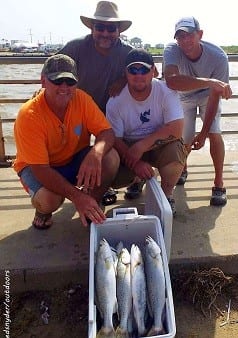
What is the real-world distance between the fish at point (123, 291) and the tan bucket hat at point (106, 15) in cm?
217

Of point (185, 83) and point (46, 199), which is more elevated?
point (185, 83)

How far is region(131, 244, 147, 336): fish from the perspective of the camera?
6.95 ft

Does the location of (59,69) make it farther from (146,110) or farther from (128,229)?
(128,229)

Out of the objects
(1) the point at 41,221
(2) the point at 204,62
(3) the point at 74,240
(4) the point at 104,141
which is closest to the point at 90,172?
(4) the point at 104,141

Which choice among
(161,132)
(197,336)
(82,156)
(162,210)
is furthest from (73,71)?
(197,336)

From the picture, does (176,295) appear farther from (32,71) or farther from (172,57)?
(32,71)

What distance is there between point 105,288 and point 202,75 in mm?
2367

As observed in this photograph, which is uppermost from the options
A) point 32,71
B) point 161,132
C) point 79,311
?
point 161,132

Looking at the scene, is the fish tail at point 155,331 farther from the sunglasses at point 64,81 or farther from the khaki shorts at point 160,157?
the sunglasses at point 64,81

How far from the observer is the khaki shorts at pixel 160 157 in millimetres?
3325

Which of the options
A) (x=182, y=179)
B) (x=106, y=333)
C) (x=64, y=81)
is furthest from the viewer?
(x=182, y=179)

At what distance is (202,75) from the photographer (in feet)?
12.3

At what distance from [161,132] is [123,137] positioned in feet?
1.15

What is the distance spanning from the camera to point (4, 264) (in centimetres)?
280
